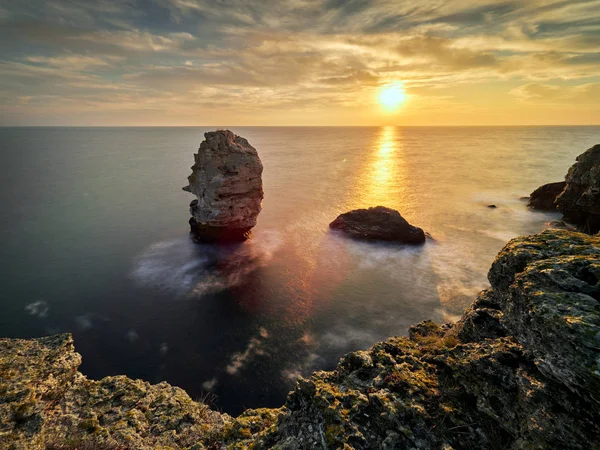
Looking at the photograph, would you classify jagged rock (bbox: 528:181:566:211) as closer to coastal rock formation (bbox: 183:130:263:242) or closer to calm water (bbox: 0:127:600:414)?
calm water (bbox: 0:127:600:414)

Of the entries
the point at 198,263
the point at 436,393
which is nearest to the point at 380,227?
the point at 198,263

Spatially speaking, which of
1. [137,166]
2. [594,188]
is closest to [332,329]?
[594,188]

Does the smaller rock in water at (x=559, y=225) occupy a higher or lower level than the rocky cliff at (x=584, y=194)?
lower

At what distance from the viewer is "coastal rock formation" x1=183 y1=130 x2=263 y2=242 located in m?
47.9

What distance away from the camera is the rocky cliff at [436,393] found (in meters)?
7.19

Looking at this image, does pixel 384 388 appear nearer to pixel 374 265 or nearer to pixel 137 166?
pixel 374 265

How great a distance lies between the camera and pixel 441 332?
44.3 ft

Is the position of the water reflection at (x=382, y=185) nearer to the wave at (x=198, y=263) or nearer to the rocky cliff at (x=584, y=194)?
the rocky cliff at (x=584, y=194)

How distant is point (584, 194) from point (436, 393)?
51.5m

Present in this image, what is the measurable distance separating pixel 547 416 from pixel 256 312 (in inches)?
1100

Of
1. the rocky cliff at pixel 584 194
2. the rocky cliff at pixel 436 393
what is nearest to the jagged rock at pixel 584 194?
the rocky cliff at pixel 584 194

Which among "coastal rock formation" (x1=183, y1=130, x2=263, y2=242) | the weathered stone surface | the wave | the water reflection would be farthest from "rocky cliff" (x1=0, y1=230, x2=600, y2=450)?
the water reflection

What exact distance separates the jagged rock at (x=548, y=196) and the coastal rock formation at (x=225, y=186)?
61.9 meters

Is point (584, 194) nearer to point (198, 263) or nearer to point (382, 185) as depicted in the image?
point (382, 185)
